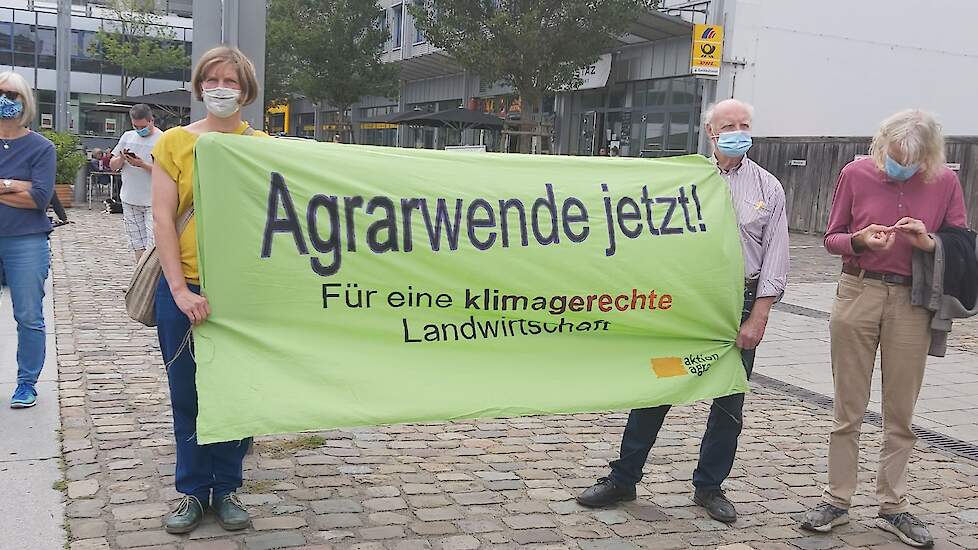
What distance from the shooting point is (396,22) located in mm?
43812

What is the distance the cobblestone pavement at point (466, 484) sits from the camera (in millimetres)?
4191

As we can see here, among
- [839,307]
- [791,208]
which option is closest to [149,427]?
[839,307]

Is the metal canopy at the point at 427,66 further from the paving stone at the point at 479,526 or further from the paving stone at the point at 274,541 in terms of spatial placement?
the paving stone at the point at 274,541

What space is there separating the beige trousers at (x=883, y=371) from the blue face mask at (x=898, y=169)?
49 cm

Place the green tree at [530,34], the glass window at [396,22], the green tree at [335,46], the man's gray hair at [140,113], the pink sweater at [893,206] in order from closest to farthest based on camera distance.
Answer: the pink sweater at [893,206]
the man's gray hair at [140,113]
the green tree at [530,34]
the green tree at [335,46]
the glass window at [396,22]

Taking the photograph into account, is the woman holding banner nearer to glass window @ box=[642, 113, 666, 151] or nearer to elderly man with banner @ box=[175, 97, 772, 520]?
elderly man with banner @ box=[175, 97, 772, 520]

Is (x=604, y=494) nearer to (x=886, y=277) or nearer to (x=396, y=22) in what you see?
(x=886, y=277)

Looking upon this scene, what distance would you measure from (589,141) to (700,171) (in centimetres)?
2691

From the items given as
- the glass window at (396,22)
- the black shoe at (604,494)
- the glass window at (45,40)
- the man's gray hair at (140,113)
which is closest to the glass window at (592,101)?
the glass window at (396,22)

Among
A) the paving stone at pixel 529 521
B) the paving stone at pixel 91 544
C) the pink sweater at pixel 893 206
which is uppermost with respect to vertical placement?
the pink sweater at pixel 893 206

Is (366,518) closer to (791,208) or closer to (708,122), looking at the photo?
(708,122)

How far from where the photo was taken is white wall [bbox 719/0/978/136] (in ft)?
83.3

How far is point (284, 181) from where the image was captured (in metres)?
3.87

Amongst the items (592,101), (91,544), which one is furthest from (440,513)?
→ (592,101)
